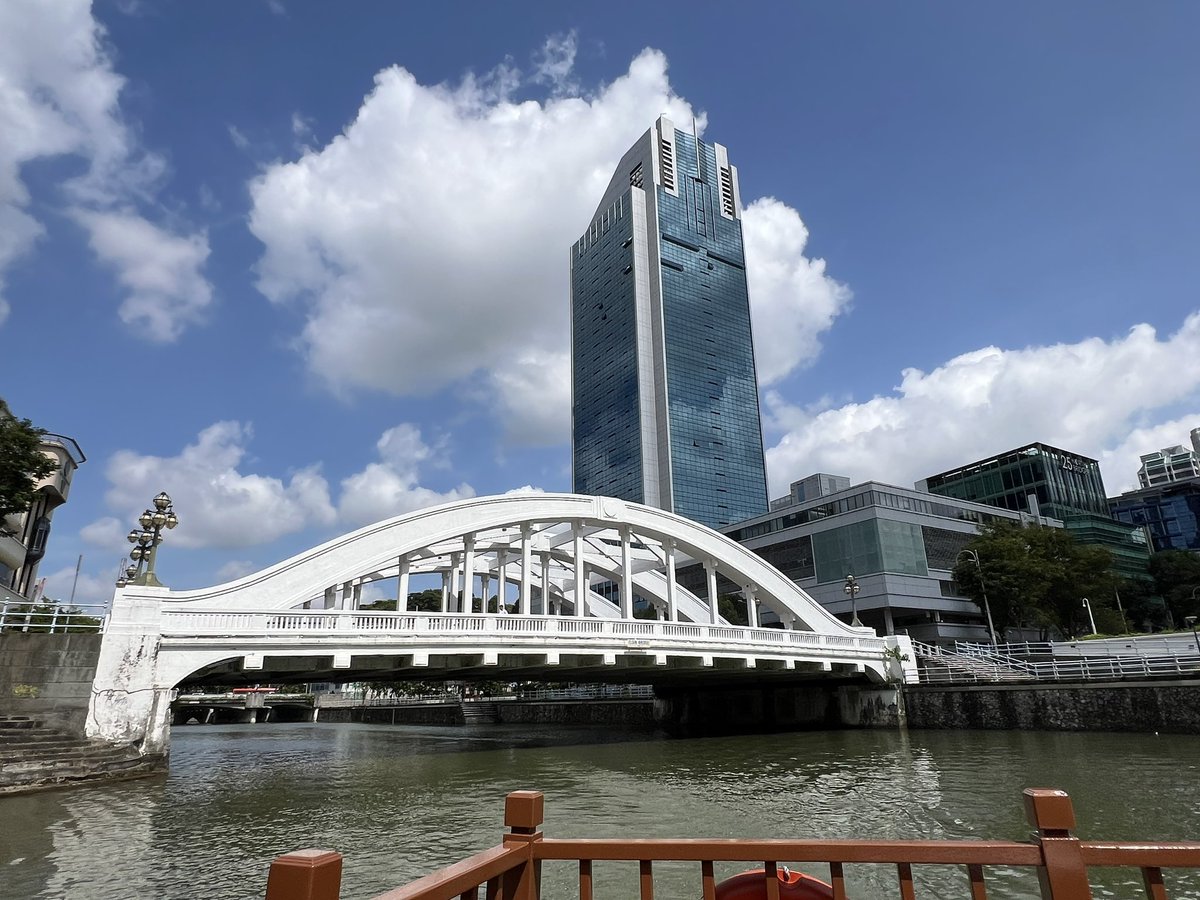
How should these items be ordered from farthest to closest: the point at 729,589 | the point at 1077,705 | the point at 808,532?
the point at 729,589 < the point at 808,532 < the point at 1077,705

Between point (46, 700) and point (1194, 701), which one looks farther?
point (1194, 701)

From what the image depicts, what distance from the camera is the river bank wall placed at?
21078mm

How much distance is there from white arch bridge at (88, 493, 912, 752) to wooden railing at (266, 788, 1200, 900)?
15.9m

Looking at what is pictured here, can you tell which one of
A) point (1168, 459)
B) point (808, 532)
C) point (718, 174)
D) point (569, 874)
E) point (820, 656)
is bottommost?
point (569, 874)

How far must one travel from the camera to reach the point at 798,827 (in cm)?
1029

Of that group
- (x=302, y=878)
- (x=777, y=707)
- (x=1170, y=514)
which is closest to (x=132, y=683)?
(x=302, y=878)

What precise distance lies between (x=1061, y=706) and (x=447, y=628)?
65.9 feet

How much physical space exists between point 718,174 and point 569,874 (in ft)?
537

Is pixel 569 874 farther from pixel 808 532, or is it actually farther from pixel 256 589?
pixel 808 532

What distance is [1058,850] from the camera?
265cm

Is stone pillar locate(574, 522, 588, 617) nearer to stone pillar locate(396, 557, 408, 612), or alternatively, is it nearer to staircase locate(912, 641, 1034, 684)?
stone pillar locate(396, 557, 408, 612)

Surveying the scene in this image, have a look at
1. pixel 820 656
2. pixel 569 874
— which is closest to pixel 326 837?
pixel 569 874

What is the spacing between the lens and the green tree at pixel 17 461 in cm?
2134

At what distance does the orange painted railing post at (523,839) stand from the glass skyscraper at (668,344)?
115 m
